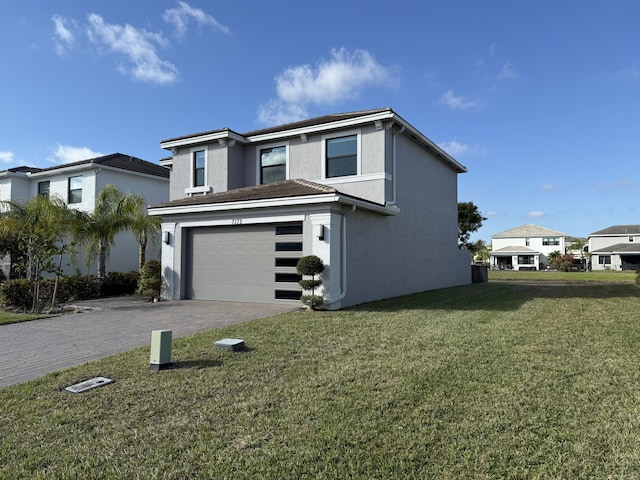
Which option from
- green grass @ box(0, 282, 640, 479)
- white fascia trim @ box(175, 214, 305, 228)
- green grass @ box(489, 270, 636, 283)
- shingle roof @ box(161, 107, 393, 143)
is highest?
shingle roof @ box(161, 107, 393, 143)

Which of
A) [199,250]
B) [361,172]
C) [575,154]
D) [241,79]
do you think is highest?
[241,79]

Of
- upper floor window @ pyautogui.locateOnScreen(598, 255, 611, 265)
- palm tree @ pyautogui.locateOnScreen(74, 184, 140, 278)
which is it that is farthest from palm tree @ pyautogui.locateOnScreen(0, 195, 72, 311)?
upper floor window @ pyautogui.locateOnScreen(598, 255, 611, 265)

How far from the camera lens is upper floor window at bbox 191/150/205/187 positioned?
15.4 metres

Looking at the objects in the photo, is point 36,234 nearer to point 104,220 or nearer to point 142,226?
point 104,220

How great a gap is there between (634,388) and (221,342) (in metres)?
5.14

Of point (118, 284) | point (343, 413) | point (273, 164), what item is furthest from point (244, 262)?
point (343, 413)

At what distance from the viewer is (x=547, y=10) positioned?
11.8m

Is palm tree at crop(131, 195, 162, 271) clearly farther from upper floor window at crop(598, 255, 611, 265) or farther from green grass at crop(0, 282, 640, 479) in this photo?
upper floor window at crop(598, 255, 611, 265)

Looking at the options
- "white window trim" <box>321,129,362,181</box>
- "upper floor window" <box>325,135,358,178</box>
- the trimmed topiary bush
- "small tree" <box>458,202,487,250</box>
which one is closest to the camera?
"white window trim" <box>321,129,362,181</box>

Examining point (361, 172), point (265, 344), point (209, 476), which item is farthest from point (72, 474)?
point (361, 172)

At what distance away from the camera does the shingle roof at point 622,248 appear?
5074 cm

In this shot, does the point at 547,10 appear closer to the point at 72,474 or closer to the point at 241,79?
the point at 241,79

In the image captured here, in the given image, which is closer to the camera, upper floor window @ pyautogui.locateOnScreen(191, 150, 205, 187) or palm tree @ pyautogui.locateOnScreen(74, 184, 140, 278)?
palm tree @ pyautogui.locateOnScreen(74, 184, 140, 278)

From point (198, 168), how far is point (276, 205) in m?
6.41
